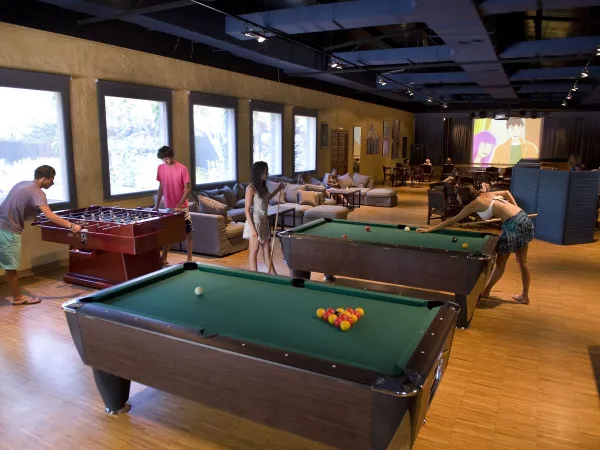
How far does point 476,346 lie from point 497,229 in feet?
21.2

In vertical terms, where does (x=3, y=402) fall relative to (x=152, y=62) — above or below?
below

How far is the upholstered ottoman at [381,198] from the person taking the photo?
12984 millimetres

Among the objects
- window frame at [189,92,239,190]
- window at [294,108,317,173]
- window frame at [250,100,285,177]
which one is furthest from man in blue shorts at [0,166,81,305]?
window at [294,108,317,173]

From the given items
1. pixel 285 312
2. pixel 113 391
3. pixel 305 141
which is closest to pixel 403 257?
pixel 285 312

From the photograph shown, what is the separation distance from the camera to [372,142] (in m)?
17.8

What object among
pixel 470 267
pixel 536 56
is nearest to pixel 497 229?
pixel 536 56

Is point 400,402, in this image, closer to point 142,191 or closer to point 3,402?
point 3,402

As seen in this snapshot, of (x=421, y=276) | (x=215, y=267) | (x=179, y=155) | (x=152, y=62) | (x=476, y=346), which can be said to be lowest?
(x=476, y=346)

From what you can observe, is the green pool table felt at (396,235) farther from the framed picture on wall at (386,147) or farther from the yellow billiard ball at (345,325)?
the framed picture on wall at (386,147)

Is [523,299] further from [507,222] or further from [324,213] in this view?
[324,213]

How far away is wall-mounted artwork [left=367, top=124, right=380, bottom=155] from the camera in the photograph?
1745 centimetres

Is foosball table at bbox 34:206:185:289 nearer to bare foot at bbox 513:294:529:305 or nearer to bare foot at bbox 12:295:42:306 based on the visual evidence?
bare foot at bbox 12:295:42:306

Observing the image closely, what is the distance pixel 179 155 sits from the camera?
8.71 metres

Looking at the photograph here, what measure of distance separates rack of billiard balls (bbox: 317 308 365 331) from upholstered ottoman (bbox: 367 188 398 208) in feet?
34.2
